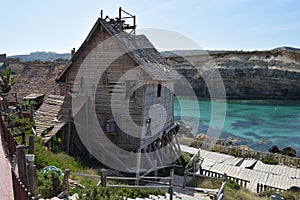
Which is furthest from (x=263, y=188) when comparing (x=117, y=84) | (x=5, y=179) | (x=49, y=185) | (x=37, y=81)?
(x=37, y=81)

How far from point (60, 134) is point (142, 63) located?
575cm

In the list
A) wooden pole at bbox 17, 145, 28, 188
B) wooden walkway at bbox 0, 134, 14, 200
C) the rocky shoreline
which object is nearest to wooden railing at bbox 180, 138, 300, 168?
the rocky shoreline

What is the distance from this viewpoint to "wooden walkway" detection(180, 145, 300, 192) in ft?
54.1

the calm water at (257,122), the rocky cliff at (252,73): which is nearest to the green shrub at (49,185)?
the calm water at (257,122)

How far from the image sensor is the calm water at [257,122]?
34.9m

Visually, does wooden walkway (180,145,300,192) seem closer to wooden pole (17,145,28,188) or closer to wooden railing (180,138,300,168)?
wooden railing (180,138,300,168)

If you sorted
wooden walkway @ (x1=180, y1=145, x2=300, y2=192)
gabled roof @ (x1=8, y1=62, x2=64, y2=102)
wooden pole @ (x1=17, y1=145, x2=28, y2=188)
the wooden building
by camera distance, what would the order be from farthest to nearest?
gabled roof @ (x1=8, y1=62, x2=64, y2=102), the wooden building, wooden walkway @ (x1=180, y1=145, x2=300, y2=192), wooden pole @ (x1=17, y1=145, x2=28, y2=188)

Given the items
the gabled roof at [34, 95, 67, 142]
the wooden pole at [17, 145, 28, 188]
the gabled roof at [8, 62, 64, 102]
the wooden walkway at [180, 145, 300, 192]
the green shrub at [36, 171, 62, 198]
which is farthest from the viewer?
the gabled roof at [8, 62, 64, 102]

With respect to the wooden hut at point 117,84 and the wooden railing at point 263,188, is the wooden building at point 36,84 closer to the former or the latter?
the wooden hut at point 117,84

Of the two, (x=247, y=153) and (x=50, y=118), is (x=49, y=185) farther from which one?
(x=247, y=153)

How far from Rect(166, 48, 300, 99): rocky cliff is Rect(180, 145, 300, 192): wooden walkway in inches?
2155

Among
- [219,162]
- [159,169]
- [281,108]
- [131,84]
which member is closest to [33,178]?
[131,84]

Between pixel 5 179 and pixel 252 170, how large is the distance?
51.3ft

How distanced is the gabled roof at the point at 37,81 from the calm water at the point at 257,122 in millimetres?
18700
